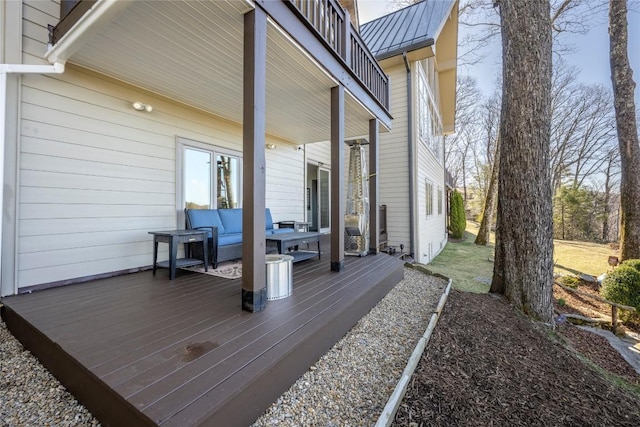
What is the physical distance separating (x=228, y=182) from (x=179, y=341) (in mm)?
3832

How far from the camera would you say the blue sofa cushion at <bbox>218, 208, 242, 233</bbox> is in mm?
4680

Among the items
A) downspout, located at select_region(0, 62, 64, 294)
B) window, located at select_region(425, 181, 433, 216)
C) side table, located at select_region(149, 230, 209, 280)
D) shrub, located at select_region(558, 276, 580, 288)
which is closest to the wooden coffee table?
side table, located at select_region(149, 230, 209, 280)

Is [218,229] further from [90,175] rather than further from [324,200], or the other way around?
[324,200]

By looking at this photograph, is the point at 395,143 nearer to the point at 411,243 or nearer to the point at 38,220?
the point at 411,243

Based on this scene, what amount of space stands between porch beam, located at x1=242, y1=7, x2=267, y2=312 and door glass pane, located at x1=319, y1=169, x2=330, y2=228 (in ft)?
20.2

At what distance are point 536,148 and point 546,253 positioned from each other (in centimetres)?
158

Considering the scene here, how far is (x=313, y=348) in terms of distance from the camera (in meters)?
2.06

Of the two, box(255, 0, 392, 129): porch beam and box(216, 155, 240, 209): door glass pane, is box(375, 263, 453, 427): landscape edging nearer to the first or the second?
box(255, 0, 392, 129): porch beam

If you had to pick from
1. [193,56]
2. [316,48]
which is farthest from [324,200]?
[193,56]

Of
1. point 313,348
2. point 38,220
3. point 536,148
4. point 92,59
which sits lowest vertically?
point 313,348

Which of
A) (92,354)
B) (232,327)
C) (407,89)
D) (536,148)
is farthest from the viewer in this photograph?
(407,89)

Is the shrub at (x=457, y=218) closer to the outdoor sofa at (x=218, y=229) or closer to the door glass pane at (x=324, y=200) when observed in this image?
the door glass pane at (x=324, y=200)

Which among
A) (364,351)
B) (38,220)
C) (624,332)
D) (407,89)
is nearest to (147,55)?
(38,220)

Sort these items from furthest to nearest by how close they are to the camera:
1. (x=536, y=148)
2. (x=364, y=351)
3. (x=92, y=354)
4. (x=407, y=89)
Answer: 1. (x=407, y=89)
2. (x=536, y=148)
3. (x=364, y=351)
4. (x=92, y=354)
